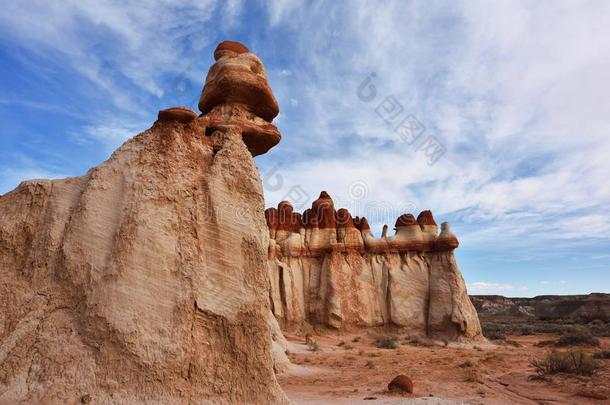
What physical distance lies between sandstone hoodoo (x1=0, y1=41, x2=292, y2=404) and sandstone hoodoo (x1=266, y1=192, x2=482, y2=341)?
16630 mm

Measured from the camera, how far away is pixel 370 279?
75.2 ft

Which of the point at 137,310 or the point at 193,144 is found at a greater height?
the point at 193,144

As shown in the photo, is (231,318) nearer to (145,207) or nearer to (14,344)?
(145,207)

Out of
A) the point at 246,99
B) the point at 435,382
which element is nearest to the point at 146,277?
the point at 246,99

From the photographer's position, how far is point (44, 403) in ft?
13.3

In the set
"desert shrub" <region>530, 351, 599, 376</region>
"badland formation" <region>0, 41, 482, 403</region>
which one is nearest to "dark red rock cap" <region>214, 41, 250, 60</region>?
"badland formation" <region>0, 41, 482, 403</region>

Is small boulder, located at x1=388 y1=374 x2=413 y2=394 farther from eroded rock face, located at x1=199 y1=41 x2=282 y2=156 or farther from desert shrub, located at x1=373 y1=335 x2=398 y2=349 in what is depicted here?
desert shrub, located at x1=373 y1=335 x2=398 y2=349

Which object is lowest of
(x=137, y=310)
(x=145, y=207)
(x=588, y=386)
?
(x=588, y=386)

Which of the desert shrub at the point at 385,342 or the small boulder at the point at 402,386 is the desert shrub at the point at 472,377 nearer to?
the small boulder at the point at 402,386

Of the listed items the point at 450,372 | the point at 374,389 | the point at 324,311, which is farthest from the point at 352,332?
the point at 374,389

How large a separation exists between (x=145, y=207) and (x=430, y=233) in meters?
20.3

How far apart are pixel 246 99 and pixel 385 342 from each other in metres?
14.8

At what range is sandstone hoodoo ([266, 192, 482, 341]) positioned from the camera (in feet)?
67.9

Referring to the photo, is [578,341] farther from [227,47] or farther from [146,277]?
[146,277]
